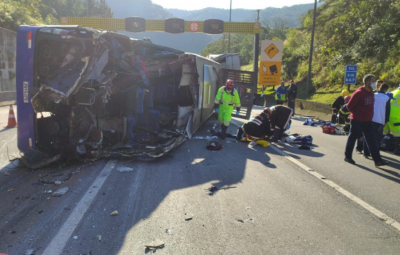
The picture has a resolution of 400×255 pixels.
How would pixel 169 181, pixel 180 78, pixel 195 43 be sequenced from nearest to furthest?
1. pixel 169 181
2. pixel 180 78
3. pixel 195 43

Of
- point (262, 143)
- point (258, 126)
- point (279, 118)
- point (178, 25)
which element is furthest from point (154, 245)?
point (178, 25)

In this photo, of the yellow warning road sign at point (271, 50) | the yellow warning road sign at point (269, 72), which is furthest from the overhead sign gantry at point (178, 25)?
the yellow warning road sign at point (269, 72)

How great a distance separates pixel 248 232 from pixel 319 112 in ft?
46.3

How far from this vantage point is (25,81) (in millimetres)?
5344

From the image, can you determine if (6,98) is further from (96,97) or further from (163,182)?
(163,182)

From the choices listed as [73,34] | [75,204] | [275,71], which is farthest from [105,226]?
[275,71]

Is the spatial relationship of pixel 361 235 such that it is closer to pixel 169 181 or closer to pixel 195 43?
pixel 169 181

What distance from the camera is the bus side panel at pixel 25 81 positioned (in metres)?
5.27

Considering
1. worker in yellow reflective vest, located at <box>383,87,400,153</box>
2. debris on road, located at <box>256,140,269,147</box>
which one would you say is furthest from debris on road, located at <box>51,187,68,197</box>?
worker in yellow reflective vest, located at <box>383,87,400,153</box>

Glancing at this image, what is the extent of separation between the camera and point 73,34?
554cm

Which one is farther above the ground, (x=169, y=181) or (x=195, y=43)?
(x=195, y=43)

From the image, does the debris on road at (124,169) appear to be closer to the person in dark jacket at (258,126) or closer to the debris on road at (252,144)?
the debris on road at (252,144)

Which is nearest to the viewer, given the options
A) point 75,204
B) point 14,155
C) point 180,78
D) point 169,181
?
point 75,204

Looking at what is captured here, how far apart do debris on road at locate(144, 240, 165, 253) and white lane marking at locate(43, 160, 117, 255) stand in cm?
79
